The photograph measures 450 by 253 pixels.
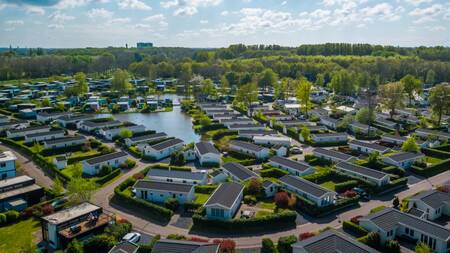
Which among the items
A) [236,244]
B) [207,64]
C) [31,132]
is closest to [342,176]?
[236,244]

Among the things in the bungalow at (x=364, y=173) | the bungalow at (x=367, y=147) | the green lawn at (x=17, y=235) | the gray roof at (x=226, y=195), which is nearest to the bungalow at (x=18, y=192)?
the green lawn at (x=17, y=235)

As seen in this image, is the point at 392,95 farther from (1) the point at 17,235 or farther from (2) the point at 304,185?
(1) the point at 17,235

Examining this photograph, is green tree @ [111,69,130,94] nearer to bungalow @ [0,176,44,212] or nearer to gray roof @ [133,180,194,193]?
bungalow @ [0,176,44,212]

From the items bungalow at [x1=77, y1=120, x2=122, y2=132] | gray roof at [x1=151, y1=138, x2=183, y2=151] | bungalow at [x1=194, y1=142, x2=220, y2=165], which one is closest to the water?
gray roof at [x1=151, y1=138, x2=183, y2=151]

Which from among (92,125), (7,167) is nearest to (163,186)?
(7,167)

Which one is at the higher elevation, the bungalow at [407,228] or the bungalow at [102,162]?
the bungalow at [102,162]

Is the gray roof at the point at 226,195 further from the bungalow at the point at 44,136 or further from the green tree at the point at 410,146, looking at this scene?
the bungalow at the point at 44,136

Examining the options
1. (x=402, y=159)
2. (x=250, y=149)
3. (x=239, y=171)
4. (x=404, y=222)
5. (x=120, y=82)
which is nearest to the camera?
(x=404, y=222)
